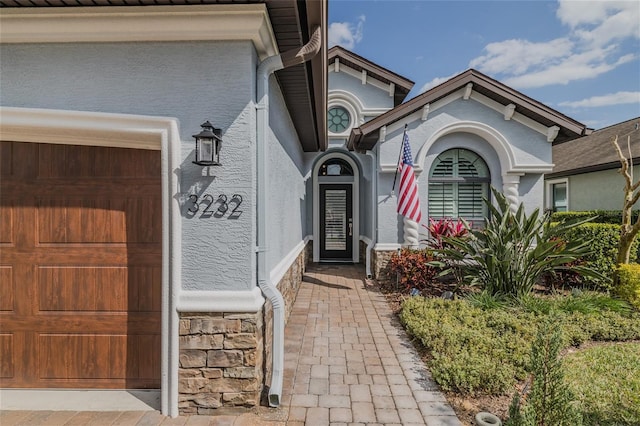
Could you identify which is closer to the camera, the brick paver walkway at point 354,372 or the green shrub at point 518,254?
the brick paver walkway at point 354,372

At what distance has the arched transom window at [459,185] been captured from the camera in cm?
849

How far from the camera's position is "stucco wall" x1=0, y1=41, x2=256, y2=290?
3033 mm

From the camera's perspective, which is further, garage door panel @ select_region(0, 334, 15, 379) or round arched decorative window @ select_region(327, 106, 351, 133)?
round arched decorative window @ select_region(327, 106, 351, 133)

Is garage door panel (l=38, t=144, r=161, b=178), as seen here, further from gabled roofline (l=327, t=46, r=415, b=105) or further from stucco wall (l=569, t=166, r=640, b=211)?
stucco wall (l=569, t=166, r=640, b=211)

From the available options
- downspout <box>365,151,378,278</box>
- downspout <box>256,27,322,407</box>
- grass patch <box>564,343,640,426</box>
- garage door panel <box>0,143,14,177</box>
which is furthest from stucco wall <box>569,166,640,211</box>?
garage door panel <box>0,143,14,177</box>

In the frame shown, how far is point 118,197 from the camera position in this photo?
3.25 m

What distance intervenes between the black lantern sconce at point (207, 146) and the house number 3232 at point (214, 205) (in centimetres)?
32

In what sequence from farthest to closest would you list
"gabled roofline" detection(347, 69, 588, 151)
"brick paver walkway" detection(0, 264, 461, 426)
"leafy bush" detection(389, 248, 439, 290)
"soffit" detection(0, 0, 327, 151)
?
"gabled roofline" detection(347, 69, 588, 151) < "leafy bush" detection(389, 248, 439, 290) < "brick paver walkway" detection(0, 264, 461, 426) < "soffit" detection(0, 0, 327, 151)

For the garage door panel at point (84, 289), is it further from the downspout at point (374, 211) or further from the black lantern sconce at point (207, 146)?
the downspout at point (374, 211)

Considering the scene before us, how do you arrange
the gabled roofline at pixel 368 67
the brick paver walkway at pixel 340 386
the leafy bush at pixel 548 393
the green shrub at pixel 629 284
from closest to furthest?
the leafy bush at pixel 548 393 → the brick paver walkway at pixel 340 386 → the green shrub at pixel 629 284 → the gabled roofline at pixel 368 67

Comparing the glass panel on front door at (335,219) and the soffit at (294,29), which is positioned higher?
the soffit at (294,29)

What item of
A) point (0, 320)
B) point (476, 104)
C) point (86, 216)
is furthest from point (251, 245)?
point (476, 104)

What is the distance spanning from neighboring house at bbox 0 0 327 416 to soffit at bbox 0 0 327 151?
0.03 metres

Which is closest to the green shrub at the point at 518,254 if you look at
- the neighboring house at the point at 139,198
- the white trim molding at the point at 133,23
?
the neighboring house at the point at 139,198
